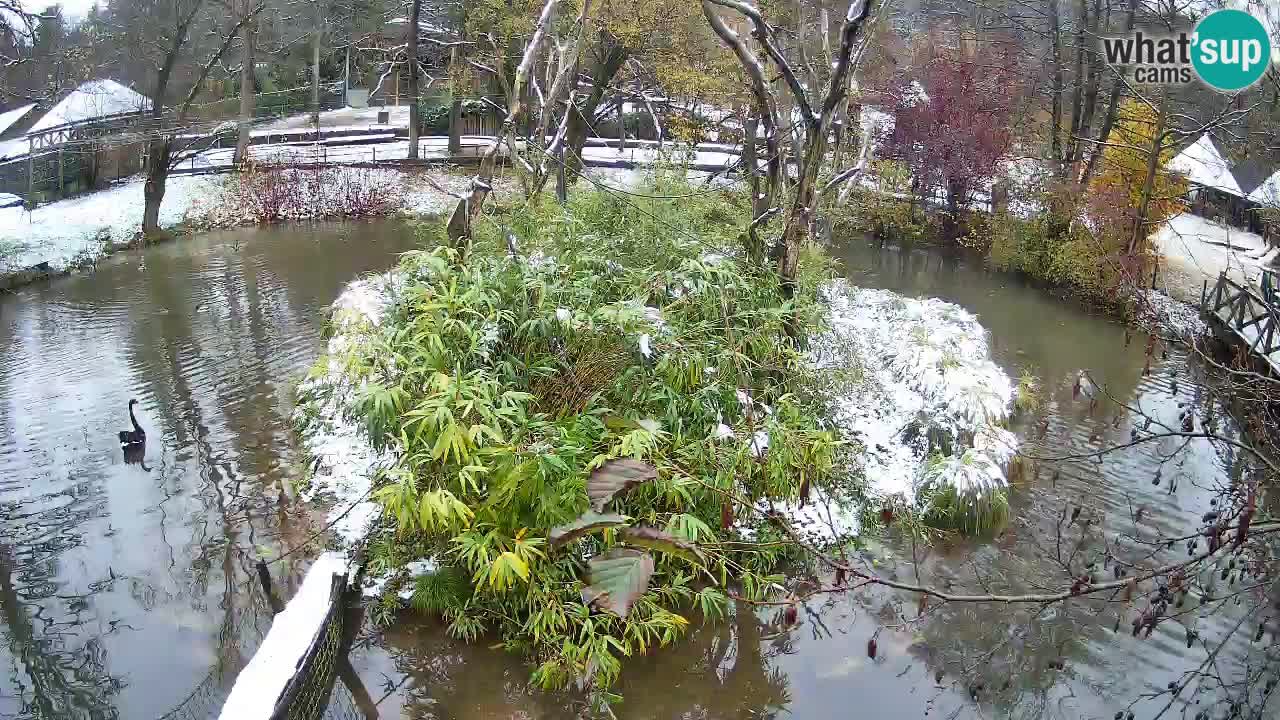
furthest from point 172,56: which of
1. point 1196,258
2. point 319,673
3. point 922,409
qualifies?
point 1196,258

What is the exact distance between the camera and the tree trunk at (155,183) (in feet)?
55.3

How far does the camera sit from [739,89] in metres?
20.1

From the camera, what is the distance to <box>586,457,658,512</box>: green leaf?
3148 mm

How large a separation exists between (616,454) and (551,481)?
1.67ft

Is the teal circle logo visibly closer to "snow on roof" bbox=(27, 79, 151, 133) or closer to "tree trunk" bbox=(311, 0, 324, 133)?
"snow on roof" bbox=(27, 79, 151, 133)

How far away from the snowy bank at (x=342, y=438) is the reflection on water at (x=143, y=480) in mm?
269

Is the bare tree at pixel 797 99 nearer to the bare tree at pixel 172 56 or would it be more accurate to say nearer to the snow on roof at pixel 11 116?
the bare tree at pixel 172 56

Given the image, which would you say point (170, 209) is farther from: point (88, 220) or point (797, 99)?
point (797, 99)

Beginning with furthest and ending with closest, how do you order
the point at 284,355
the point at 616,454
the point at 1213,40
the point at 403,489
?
the point at 284,355 < the point at 1213,40 < the point at 616,454 < the point at 403,489

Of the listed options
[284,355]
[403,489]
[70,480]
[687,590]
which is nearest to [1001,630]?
[687,590]

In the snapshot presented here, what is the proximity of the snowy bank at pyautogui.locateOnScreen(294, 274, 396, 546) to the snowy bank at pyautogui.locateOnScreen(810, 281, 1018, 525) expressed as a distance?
13.6 feet

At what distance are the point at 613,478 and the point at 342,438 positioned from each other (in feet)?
21.7

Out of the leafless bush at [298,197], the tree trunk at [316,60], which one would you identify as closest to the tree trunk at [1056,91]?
the leafless bush at [298,197]

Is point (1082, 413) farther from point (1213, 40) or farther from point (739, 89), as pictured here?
point (739, 89)
